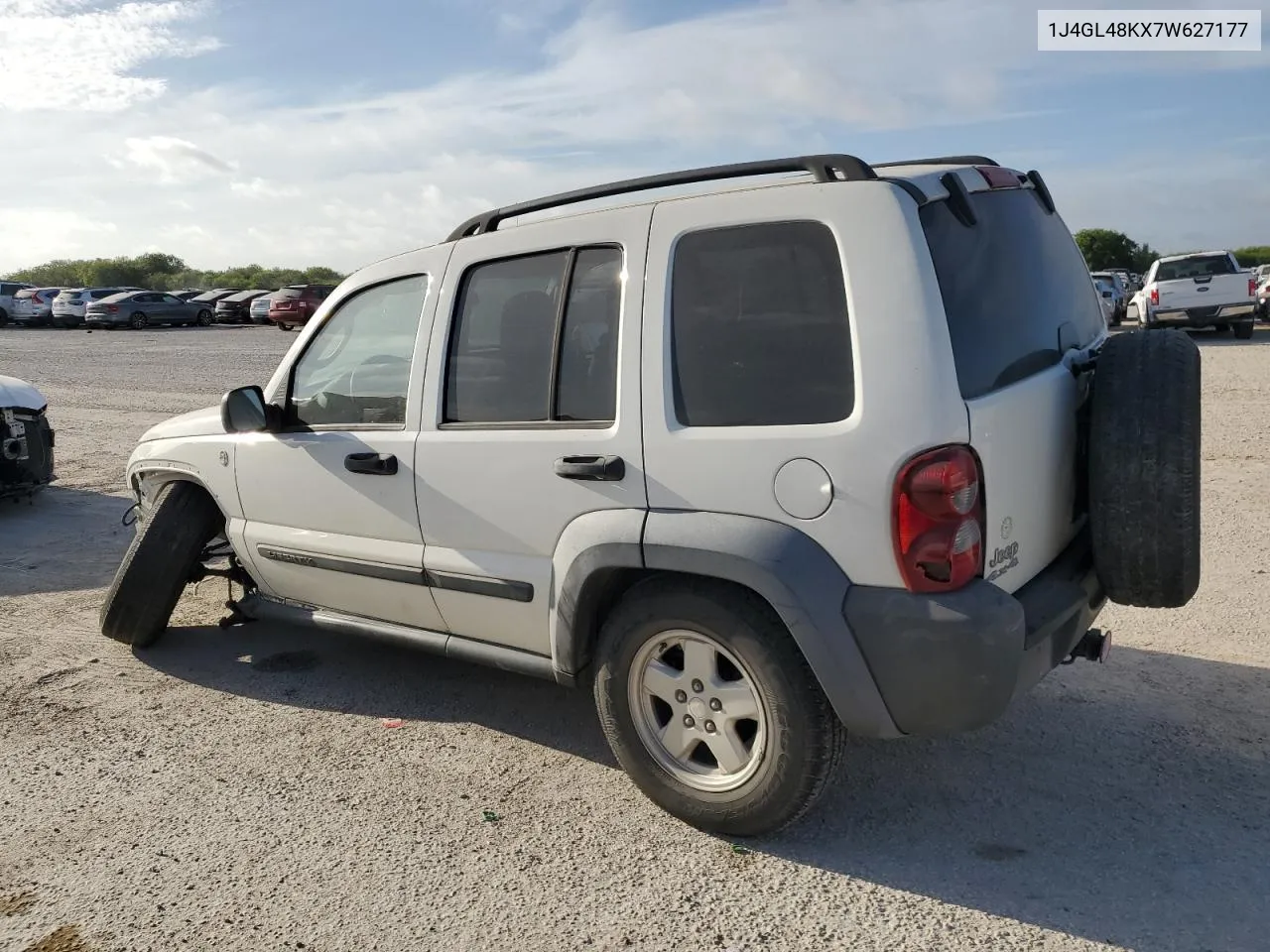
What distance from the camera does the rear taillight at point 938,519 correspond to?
270 centimetres

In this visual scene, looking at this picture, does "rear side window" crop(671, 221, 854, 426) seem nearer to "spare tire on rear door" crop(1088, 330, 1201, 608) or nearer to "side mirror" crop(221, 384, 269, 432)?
"spare tire on rear door" crop(1088, 330, 1201, 608)

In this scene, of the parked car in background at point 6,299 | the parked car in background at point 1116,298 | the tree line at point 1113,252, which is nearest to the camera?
the parked car in background at point 1116,298

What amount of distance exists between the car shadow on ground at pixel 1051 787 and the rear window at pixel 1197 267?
1840 centimetres

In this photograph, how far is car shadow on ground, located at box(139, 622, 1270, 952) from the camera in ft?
9.22

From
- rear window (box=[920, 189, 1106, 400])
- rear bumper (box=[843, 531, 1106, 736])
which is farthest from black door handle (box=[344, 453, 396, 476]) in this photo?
rear window (box=[920, 189, 1106, 400])

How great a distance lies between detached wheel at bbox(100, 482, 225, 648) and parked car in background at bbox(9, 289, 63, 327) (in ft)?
131

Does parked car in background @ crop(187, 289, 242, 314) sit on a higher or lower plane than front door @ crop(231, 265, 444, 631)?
higher

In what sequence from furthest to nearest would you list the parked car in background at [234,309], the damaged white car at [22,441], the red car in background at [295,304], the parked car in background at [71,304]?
→ the parked car in background at [234,309] < the parked car in background at [71,304] < the red car in background at [295,304] < the damaged white car at [22,441]

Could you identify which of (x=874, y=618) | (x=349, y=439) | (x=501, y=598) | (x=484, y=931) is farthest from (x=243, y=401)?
(x=874, y=618)

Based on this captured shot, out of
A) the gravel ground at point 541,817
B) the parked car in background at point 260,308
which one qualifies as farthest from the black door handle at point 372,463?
the parked car in background at point 260,308

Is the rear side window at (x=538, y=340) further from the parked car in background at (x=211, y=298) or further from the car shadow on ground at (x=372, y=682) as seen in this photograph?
the parked car in background at (x=211, y=298)

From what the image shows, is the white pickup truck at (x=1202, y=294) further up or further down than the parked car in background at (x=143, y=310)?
further down

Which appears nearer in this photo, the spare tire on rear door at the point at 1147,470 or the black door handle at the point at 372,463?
the spare tire on rear door at the point at 1147,470

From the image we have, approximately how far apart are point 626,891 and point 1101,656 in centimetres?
174
